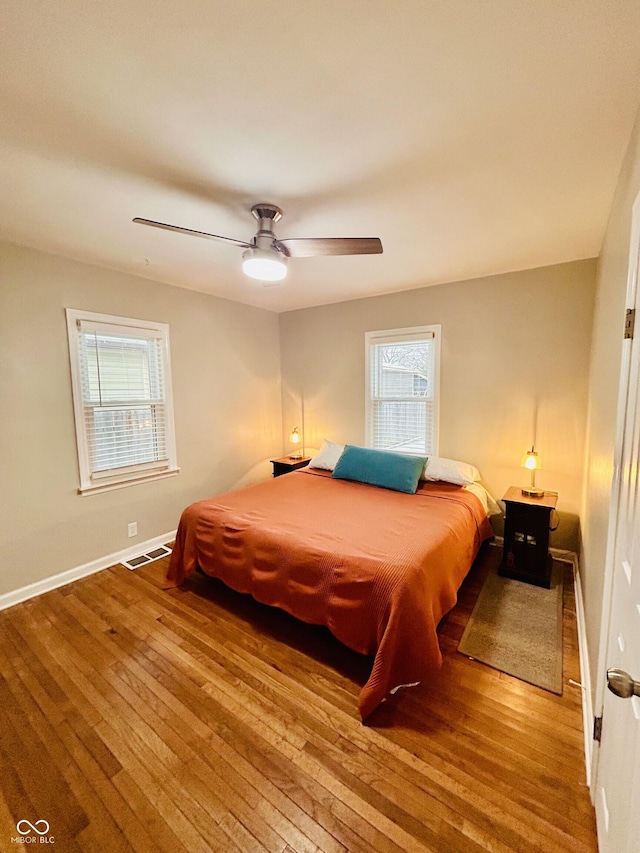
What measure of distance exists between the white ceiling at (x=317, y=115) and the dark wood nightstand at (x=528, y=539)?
A: 6.35 ft

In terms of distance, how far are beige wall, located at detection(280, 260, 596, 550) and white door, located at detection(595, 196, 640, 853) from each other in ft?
6.38

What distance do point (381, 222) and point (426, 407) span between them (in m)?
1.95

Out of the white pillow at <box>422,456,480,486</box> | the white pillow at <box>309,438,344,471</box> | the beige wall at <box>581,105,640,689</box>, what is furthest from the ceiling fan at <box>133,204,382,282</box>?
the white pillow at <box>309,438,344,471</box>

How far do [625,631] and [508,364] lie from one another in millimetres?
2624

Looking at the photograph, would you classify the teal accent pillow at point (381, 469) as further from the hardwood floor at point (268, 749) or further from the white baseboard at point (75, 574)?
the white baseboard at point (75, 574)

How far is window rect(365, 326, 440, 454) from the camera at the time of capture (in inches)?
140

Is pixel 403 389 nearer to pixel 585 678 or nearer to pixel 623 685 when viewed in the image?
pixel 585 678

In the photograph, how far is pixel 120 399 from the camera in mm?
3012

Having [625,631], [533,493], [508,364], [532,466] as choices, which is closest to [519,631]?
[533,493]

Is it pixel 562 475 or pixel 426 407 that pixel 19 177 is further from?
pixel 562 475

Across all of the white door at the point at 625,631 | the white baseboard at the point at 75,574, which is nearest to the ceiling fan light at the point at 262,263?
the white door at the point at 625,631

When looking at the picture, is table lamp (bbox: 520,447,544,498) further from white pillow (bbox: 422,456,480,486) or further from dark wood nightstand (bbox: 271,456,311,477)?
dark wood nightstand (bbox: 271,456,311,477)

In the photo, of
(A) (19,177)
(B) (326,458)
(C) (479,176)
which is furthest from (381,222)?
(B) (326,458)

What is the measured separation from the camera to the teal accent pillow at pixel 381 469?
121 inches
